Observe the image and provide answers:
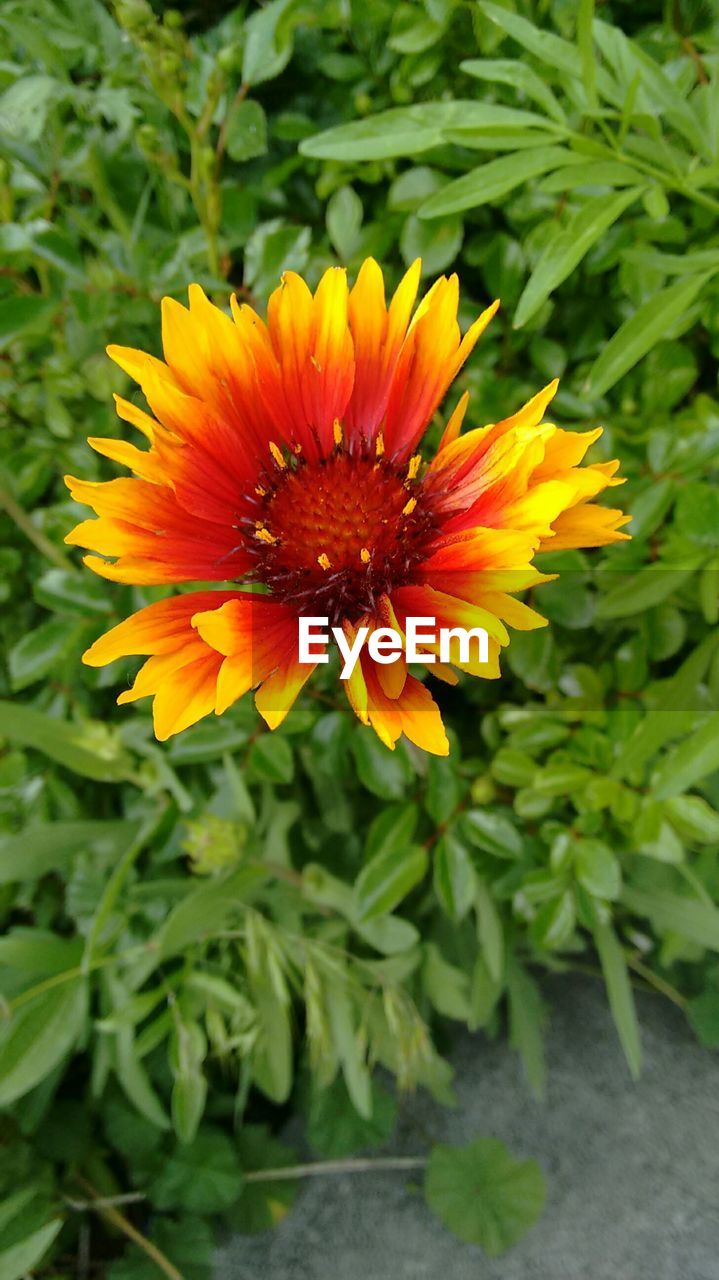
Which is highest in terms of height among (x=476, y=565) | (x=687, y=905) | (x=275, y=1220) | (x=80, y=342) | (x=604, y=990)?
(x=80, y=342)

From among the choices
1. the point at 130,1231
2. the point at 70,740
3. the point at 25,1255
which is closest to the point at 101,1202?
the point at 130,1231

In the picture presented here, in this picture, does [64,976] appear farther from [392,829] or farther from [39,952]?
[392,829]

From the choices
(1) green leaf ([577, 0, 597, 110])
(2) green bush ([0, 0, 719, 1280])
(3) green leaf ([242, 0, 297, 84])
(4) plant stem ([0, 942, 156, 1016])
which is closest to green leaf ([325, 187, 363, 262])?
(2) green bush ([0, 0, 719, 1280])

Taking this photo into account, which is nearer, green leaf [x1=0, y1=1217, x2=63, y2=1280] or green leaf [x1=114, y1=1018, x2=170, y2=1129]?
green leaf [x1=0, y1=1217, x2=63, y2=1280]

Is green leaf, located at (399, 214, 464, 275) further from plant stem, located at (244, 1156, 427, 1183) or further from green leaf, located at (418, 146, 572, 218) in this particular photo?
plant stem, located at (244, 1156, 427, 1183)

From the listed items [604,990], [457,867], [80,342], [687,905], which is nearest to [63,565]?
[80,342]

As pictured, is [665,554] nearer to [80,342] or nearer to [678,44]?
[678,44]
